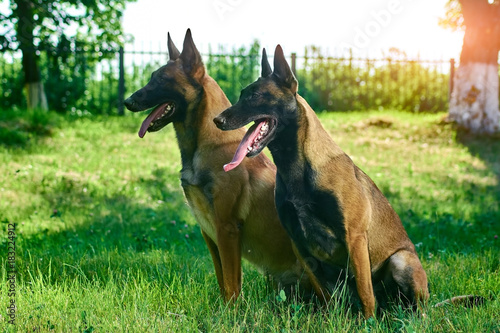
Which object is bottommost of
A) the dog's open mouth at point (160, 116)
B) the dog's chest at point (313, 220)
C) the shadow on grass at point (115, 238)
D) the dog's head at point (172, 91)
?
the shadow on grass at point (115, 238)

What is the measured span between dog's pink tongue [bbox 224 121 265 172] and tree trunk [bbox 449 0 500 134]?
1222 centimetres

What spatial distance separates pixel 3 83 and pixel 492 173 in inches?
591

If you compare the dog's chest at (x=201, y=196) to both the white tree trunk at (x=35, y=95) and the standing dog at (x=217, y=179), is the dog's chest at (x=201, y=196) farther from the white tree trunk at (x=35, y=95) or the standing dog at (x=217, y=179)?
the white tree trunk at (x=35, y=95)

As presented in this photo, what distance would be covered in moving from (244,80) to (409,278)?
16.0 m

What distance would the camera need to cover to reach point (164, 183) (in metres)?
9.66

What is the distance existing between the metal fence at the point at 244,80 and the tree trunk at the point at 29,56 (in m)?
0.83

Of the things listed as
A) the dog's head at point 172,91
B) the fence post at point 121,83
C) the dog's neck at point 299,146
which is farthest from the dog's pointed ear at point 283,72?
the fence post at point 121,83

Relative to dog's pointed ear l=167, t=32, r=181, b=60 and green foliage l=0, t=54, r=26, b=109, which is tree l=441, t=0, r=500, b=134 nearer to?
dog's pointed ear l=167, t=32, r=181, b=60

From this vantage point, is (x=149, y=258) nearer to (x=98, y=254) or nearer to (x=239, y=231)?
(x=98, y=254)

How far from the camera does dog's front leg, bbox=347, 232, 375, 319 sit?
12.1 ft

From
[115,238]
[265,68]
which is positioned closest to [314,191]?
[265,68]

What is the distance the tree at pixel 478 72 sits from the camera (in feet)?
45.5

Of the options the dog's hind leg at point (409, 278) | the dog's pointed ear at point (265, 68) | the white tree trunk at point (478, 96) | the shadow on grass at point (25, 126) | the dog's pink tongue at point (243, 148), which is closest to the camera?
the dog's pink tongue at point (243, 148)

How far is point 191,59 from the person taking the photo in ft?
14.1
